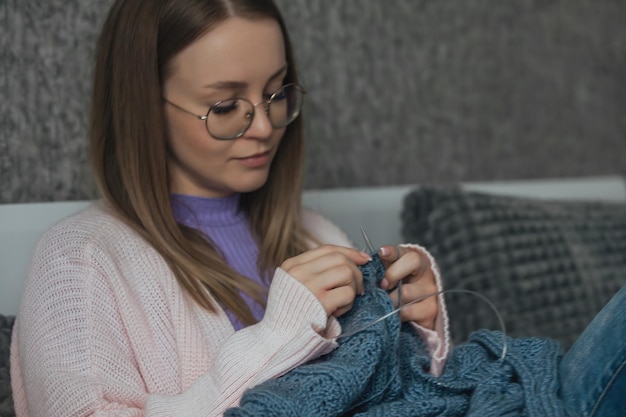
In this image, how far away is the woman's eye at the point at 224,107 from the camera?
112 centimetres

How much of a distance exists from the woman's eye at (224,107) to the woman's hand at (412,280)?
0.27 meters

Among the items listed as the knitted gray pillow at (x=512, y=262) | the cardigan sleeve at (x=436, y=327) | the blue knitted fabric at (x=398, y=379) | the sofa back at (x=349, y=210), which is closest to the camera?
the blue knitted fabric at (x=398, y=379)

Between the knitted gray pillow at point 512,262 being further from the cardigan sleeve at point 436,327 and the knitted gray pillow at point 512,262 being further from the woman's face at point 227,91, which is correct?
the woman's face at point 227,91

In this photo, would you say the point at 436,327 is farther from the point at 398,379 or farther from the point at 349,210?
the point at 349,210

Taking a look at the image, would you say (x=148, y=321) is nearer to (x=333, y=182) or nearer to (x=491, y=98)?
(x=333, y=182)

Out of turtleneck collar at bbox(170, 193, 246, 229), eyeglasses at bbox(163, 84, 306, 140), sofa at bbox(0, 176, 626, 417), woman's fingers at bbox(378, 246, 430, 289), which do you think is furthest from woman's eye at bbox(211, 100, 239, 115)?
sofa at bbox(0, 176, 626, 417)

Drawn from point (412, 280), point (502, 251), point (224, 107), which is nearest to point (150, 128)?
point (224, 107)

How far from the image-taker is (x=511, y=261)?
60.1 inches

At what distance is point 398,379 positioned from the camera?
98cm

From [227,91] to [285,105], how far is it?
11 cm

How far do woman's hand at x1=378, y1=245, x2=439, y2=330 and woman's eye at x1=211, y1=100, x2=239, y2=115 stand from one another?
0.88ft

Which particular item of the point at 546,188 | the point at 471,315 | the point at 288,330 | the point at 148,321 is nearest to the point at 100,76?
the point at 148,321

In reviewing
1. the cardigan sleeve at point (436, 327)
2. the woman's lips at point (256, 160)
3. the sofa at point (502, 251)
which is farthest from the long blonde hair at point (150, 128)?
the sofa at point (502, 251)

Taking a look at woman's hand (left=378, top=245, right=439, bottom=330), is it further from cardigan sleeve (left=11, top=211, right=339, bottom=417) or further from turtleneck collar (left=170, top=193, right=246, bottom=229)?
turtleneck collar (left=170, top=193, right=246, bottom=229)
